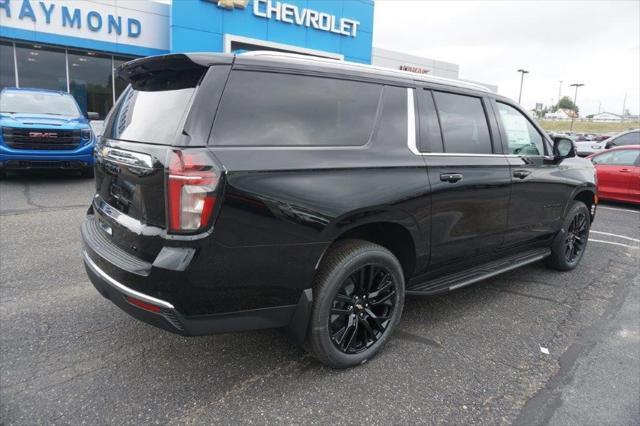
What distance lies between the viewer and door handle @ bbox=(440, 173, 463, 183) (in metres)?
3.26

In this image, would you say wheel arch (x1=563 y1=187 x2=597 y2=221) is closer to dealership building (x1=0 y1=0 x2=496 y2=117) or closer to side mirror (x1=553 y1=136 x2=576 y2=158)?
side mirror (x1=553 y1=136 x2=576 y2=158)

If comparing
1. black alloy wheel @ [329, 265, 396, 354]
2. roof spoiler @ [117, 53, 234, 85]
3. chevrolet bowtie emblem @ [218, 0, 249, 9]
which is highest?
chevrolet bowtie emblem @ [218, 0, 249, 9]

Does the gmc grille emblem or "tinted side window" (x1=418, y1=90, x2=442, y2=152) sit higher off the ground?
"tinted side window" (x1=418, y1=90, x2=442, y2=152)

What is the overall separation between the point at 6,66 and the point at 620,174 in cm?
1818

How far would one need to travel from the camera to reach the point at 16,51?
15.2 m

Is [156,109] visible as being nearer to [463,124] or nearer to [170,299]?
[170,299]

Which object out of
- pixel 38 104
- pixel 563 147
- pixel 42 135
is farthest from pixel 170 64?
Answer: pixel 38 104

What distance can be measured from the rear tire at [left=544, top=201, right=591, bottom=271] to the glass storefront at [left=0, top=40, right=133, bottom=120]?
1363 centimetres

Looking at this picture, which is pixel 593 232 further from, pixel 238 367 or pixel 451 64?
pixel 451 64

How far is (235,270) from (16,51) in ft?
56.2

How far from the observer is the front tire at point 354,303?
2.69 m

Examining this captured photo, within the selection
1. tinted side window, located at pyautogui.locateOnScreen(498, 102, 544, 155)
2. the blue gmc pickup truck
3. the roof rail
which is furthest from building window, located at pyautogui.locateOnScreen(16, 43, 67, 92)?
tinted side window, located at pyautogui.locateOnScreen(498, 102, 544, 155)

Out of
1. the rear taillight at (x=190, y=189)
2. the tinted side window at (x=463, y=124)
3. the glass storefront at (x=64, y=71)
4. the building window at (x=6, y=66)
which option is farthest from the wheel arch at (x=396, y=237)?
the building window at (x=6, y=66)

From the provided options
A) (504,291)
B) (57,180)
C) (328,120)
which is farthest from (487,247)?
(57,180)
